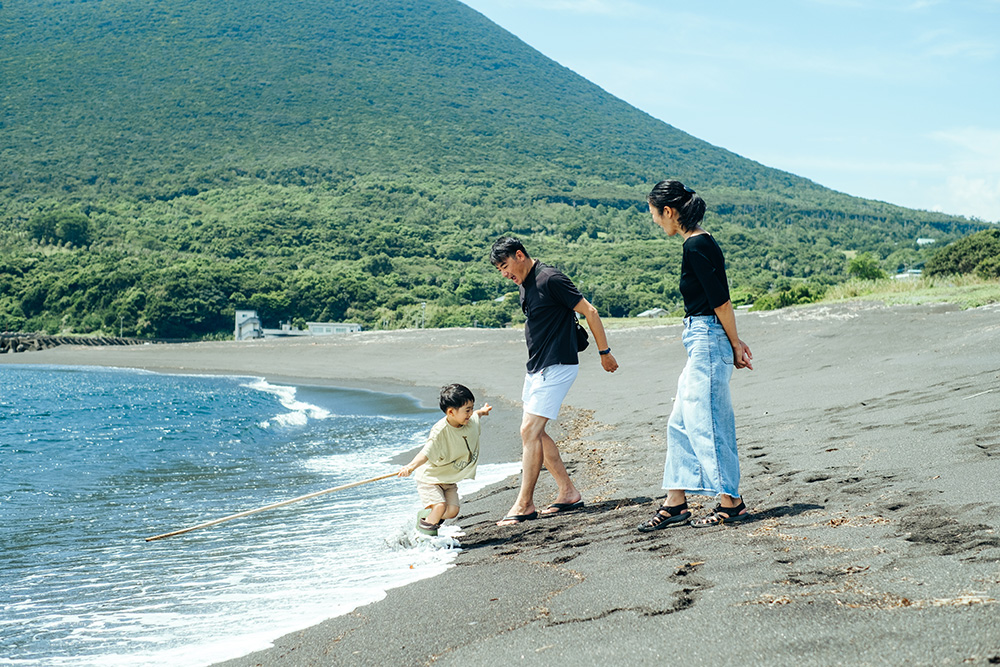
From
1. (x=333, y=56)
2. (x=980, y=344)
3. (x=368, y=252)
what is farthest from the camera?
(x=333, y=56)

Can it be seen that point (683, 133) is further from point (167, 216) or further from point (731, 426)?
point (731, 426)

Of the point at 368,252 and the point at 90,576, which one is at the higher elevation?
the point at 368,252

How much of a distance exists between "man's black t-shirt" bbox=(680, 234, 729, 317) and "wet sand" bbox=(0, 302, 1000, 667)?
119 cm

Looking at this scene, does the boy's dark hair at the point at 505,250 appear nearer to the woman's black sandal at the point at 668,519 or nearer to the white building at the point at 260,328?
the woman's black sandal at the point at 668,519

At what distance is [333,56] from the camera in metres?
172

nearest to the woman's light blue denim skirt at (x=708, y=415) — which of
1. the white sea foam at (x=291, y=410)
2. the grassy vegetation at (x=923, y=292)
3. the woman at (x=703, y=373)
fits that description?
the woman at (x=703, y=373)

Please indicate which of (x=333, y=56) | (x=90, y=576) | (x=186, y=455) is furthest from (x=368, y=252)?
(x=90, y=576)

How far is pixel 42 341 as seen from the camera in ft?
217

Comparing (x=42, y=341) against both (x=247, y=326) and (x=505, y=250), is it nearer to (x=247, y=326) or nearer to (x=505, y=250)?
(x=247, y=326)

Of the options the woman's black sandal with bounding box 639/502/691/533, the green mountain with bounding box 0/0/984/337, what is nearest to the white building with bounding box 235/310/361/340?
the green mountain with bounding box 0/0/984/337

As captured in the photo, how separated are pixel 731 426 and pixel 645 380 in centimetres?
1332

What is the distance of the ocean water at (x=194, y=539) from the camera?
4.14 m

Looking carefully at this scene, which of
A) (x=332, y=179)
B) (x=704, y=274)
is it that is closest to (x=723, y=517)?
(x=704, y=274)

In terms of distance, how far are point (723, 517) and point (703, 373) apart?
771 millimetres
